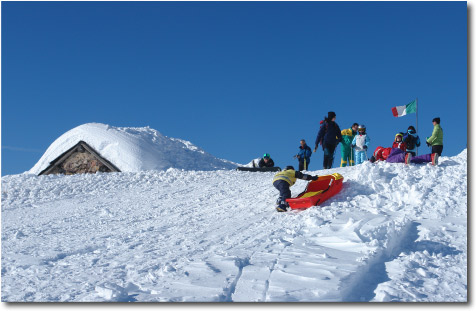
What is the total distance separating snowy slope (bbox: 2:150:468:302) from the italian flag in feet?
16.0

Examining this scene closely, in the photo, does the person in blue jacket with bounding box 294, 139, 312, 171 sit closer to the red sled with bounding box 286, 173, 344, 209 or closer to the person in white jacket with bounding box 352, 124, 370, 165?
the person in white jacket with bounding box 352, 124, 370, 165

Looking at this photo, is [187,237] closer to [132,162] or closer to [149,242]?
[149,242]

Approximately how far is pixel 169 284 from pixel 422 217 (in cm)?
420

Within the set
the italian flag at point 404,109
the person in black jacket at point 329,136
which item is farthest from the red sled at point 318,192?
the italian flag at point 404,109

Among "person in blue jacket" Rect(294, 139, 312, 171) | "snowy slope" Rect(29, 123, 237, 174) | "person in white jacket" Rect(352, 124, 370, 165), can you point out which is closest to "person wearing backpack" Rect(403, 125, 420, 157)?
"person in white jacket" Rect(352, 124, 370, 165)

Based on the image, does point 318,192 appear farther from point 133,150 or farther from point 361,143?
point 133,150

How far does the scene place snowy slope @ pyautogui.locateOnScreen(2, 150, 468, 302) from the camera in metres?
4.49

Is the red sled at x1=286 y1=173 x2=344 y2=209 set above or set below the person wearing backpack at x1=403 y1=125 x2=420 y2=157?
below

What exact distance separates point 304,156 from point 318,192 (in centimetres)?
718

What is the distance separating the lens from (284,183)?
8.12 metres

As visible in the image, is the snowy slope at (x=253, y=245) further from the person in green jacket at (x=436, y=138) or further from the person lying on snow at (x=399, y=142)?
the person in green jacket at (x=436, y=138)

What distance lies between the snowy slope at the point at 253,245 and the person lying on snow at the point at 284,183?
0.96ft

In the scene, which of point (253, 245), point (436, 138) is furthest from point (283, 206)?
point (436, 138)

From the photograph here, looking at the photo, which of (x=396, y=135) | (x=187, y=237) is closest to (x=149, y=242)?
(x=187, y=237)
